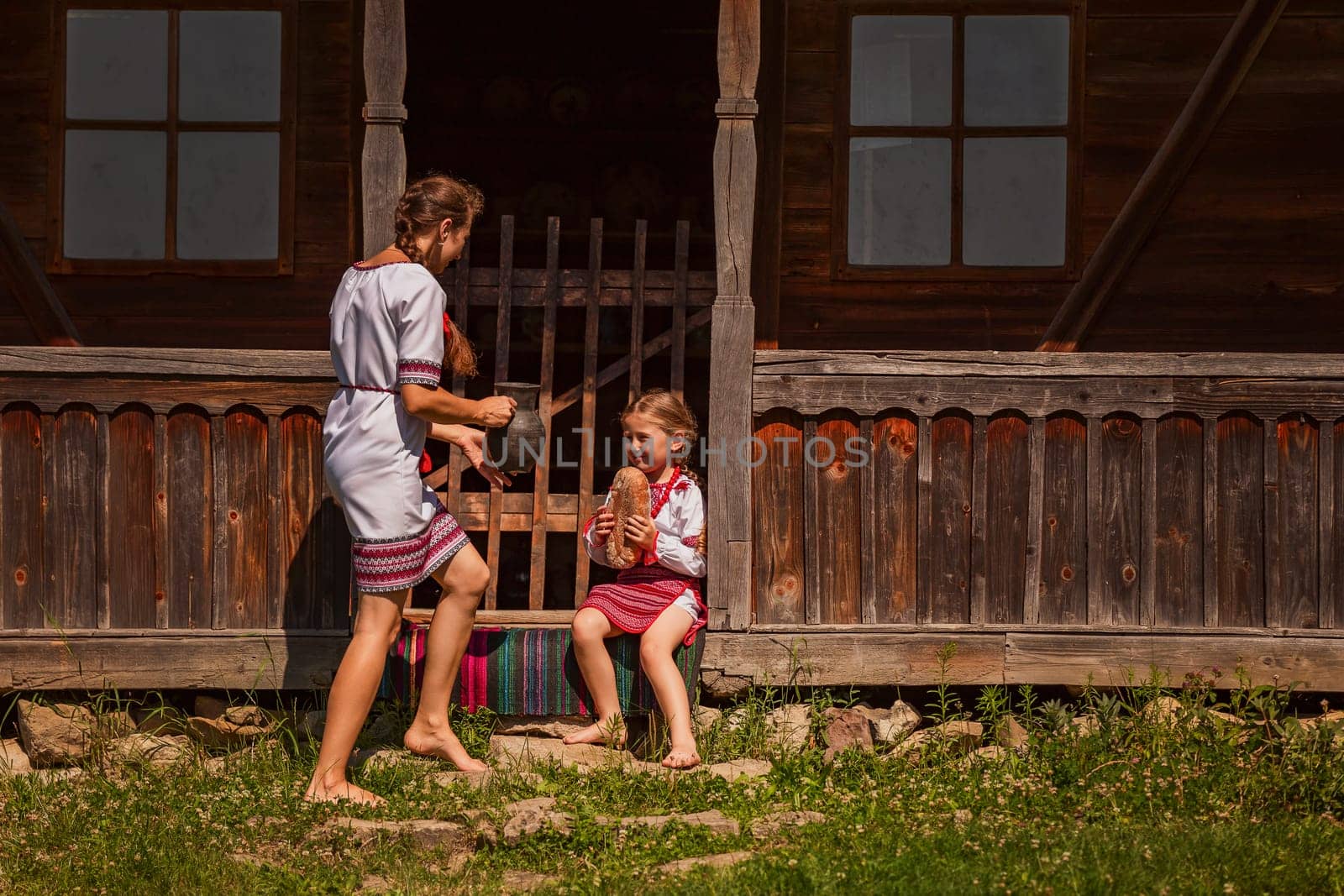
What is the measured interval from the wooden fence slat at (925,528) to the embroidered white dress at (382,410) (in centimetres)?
200

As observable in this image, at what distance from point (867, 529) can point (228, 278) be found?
12.9 feet

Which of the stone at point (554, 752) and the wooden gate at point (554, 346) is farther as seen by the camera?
the wooden gate at point (554, 346)

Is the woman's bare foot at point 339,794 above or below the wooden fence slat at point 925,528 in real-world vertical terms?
below

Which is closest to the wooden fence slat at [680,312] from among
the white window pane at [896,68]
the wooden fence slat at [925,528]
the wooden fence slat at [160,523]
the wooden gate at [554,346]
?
the wooden gate at [554,346]

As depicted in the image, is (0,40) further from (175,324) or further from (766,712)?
(766,712)

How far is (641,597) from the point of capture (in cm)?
500

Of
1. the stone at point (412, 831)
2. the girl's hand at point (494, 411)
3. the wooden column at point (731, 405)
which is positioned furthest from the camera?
the wooden column at point (731, 405)

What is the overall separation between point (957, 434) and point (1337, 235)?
3283 millimetres

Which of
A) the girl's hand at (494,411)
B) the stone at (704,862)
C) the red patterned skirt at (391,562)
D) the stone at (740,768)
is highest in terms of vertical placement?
the girl's hand at (494,411)

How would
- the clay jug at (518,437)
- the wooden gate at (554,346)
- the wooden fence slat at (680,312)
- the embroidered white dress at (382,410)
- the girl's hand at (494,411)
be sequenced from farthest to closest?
1. the wooden fence slat at (680,312)
2. the wooden gate at (554,346)
3. the clay jug at (518,437)
4. the girl's hand at (494,411)
5. the embroidered white dress at (382,410)

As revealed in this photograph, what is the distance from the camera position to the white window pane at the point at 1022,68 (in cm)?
712

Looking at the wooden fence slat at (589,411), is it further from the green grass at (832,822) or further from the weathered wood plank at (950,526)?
the weathered wood plank at (950,526)

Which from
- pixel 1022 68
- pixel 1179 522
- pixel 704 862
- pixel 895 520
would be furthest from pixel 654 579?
pixel 1022 68

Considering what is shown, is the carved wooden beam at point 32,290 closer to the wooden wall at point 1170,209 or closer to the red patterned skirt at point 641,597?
the red patterned skirt at point 641,597
